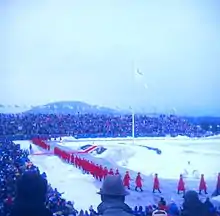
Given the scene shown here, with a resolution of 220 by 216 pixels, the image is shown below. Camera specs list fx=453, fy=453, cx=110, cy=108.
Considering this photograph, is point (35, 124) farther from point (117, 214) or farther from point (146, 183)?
point (117, 214)

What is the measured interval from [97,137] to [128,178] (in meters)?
0.41

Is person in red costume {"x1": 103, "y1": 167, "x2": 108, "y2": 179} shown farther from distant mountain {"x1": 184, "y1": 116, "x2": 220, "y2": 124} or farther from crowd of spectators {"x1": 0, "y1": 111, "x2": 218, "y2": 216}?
distant mountain {"x1": 184, "y1": 116, "x2": 220, "y2": 124}

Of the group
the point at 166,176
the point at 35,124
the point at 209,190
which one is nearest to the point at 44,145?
the point at 35,124

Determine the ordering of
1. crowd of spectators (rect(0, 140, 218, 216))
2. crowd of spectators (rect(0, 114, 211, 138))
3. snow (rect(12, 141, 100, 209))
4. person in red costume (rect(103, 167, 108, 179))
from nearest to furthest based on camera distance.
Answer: crowd of spectators (rect(0, 140, 218, 216))
snow (rect(12, 141, 100, 209))
crowd of spectators (rect(0, 114, 211, 138))
person in red costume (rect(103, 167, 108, 179))

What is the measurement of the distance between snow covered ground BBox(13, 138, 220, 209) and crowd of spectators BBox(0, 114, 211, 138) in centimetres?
8

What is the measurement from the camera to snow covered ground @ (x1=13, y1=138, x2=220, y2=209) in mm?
2961

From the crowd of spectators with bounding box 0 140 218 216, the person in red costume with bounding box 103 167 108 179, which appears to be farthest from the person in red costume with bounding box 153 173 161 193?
the person in red costume with bounding box 103 167 108 179

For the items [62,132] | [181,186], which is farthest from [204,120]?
[62,132]

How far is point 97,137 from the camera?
11.2 feet

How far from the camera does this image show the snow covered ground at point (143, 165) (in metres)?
2.96

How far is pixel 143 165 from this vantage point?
140 inches

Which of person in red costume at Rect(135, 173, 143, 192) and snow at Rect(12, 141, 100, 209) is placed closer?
snow at Rect(12, 141, 100, 209)

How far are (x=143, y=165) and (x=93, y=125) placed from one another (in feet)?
1.73

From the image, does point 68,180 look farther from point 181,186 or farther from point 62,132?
point 181,186
